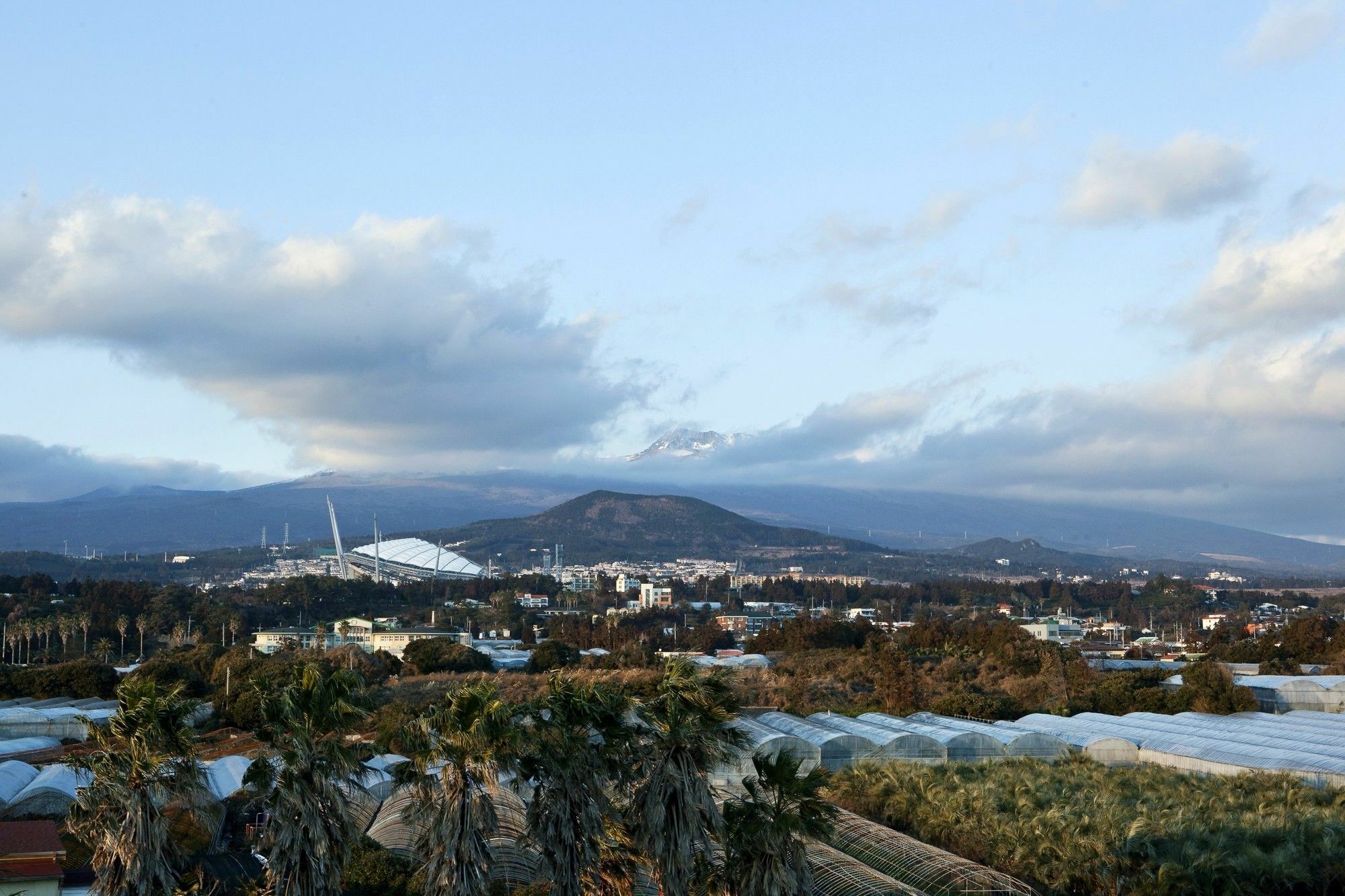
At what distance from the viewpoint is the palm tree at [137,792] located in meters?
16.1

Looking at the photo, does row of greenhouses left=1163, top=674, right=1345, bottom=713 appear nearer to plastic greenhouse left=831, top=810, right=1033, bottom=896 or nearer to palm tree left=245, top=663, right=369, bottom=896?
plastic greenhouse left=831, top=810, right=1033, bottom=896

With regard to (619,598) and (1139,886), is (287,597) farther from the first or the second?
(1139,886)

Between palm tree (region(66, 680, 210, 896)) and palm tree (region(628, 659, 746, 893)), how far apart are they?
5670mm

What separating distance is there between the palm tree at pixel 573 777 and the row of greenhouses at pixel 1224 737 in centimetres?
2027

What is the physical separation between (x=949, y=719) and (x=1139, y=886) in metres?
22.1

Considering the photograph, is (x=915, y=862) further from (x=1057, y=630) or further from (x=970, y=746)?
(x=1057, y=630)

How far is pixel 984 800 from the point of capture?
25.7m

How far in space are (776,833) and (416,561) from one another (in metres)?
167

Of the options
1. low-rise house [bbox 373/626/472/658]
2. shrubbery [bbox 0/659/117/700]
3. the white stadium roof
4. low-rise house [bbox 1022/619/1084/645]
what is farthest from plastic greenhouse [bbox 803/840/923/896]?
the white stadium roof

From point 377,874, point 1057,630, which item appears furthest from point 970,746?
point 1057,630

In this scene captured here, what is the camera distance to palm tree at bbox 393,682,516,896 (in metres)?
16.4

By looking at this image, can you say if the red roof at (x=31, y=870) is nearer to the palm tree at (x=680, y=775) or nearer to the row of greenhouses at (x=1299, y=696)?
the palm tree at (x=680, y=775)

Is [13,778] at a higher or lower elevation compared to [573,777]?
lower

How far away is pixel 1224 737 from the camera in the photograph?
3731cm
